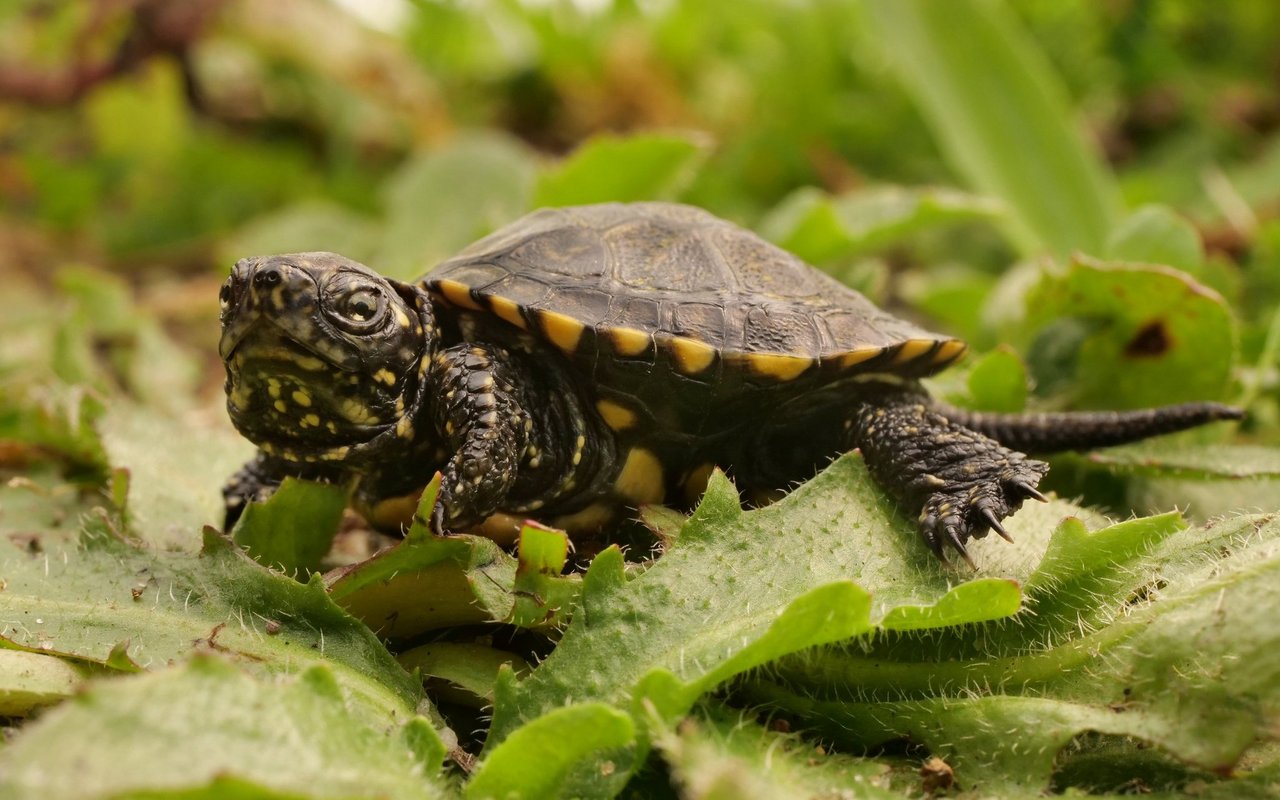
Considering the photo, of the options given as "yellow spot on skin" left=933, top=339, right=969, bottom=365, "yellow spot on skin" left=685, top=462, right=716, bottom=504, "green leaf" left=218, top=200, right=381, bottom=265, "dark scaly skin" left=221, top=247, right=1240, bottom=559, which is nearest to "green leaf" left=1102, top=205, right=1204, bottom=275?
"dark scaly skin" left=221, top=247, right=1240, bottom=559

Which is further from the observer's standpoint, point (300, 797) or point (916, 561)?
point (916, 561)

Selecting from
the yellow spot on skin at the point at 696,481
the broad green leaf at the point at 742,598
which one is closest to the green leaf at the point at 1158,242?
the broad green leaf at the point at 742,598

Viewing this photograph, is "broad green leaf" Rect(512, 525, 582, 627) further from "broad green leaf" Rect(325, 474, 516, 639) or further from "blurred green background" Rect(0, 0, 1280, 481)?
"blurred green background" Rect(0, 0, 1280, 481)

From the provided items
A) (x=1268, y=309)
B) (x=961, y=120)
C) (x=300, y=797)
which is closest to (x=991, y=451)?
(x=300, y=797)

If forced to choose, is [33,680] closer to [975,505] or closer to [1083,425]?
[975,505]

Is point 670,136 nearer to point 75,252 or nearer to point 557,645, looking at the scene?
point 557,645

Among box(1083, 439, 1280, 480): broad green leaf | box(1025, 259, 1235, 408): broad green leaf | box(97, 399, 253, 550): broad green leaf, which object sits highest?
box(1025, 259, 1235, 408): broad green leaf

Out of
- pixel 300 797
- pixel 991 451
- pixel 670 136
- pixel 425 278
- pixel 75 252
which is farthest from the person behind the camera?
pixel 75 252
